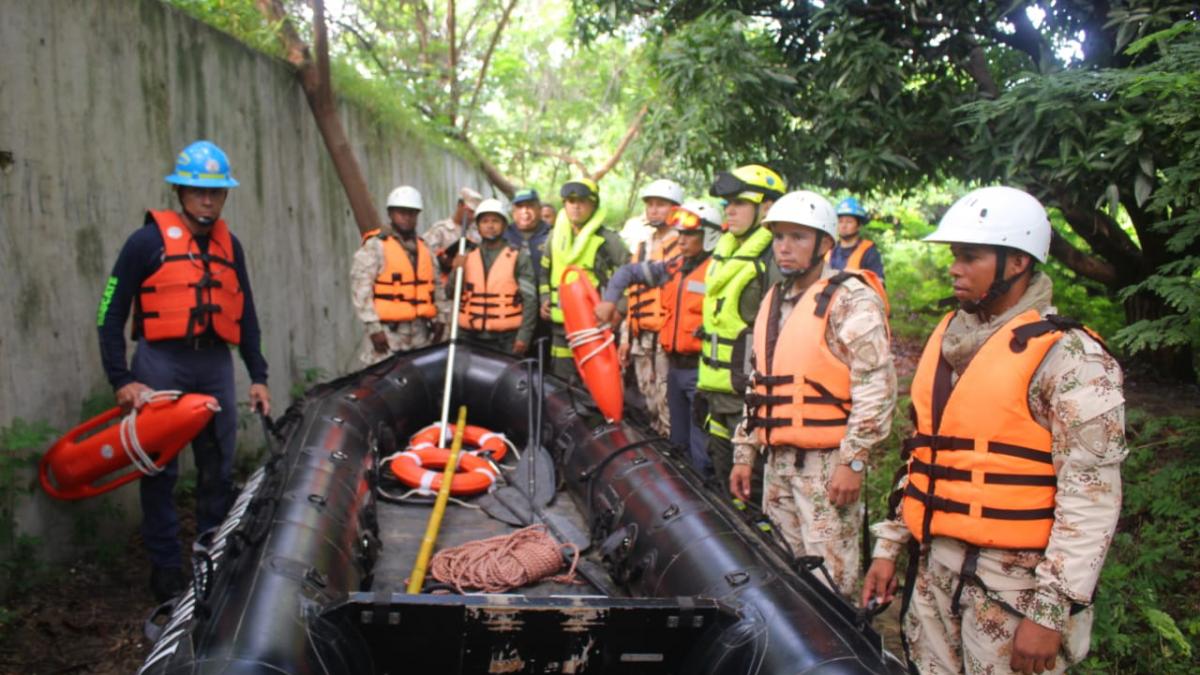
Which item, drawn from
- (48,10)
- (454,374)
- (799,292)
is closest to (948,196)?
(454,374)

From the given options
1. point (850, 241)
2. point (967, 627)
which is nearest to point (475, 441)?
point (850, 241)

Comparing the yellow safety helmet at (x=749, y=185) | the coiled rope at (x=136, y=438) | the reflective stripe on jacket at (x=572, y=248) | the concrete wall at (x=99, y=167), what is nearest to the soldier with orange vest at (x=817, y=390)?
the yellow safety helmet at (x=749, y=185)

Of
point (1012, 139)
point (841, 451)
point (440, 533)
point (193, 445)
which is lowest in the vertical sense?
point (440, 533)

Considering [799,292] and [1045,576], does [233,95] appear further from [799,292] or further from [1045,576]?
[1045,576]

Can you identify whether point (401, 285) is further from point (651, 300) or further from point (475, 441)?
point (651, 300)

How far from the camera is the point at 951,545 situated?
2.21 meters

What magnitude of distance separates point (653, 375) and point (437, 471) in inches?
70.4

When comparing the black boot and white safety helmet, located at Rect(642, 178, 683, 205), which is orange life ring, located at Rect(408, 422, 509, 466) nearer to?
the black boot

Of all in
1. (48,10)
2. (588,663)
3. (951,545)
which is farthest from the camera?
(48,10)

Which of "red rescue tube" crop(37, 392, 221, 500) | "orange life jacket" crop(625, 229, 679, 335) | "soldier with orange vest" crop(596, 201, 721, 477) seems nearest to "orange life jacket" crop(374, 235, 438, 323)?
"orange life jacket" crop(625, 229, 679, 335)

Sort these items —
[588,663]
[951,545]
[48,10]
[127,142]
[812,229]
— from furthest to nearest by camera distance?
[127,142], [48,10], [812,229], [588,663], [951,545]

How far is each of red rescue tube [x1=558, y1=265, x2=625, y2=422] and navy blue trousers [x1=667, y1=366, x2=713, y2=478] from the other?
1.20 ft

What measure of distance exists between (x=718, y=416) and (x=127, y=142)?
3.29 meters

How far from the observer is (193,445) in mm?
3979
